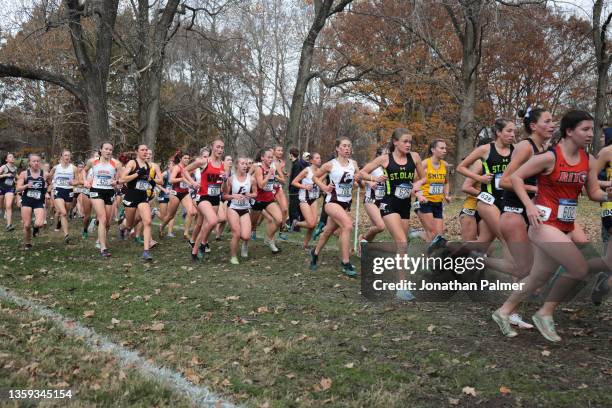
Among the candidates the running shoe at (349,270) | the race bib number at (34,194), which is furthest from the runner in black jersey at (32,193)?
the running shoe at (349,270)

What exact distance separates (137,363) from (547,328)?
3.54m

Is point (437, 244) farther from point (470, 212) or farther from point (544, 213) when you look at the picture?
point (544, 213)

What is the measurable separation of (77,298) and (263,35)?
26586mm

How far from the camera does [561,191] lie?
14.6ft

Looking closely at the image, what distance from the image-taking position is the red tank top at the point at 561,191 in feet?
14.5

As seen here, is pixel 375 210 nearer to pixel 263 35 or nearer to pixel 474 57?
pixel 474 57

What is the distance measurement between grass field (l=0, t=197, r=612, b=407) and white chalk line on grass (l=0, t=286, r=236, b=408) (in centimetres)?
8

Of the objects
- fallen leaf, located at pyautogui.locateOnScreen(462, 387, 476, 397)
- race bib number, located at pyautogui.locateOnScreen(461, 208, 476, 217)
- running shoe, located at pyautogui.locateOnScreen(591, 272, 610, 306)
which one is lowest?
fallen leaf, located at pyautogui.locateOnScreen(462, 387, 476, 397)

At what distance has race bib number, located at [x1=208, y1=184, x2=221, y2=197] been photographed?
9398 millimetres

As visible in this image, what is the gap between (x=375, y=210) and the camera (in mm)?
8023

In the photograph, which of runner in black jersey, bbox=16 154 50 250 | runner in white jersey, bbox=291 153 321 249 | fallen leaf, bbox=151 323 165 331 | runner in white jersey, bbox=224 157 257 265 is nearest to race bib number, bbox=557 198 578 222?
fallen leaf, bbox=151 323 165 331

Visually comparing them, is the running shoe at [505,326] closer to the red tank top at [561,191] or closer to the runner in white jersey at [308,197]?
the red tank top at [561,191]

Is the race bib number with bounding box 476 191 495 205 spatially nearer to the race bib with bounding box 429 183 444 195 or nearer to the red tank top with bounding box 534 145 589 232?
the red tank top with bounding box 534 145 589 232

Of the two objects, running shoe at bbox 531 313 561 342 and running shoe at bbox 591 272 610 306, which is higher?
running shoe at bbox 591 272 610 306
